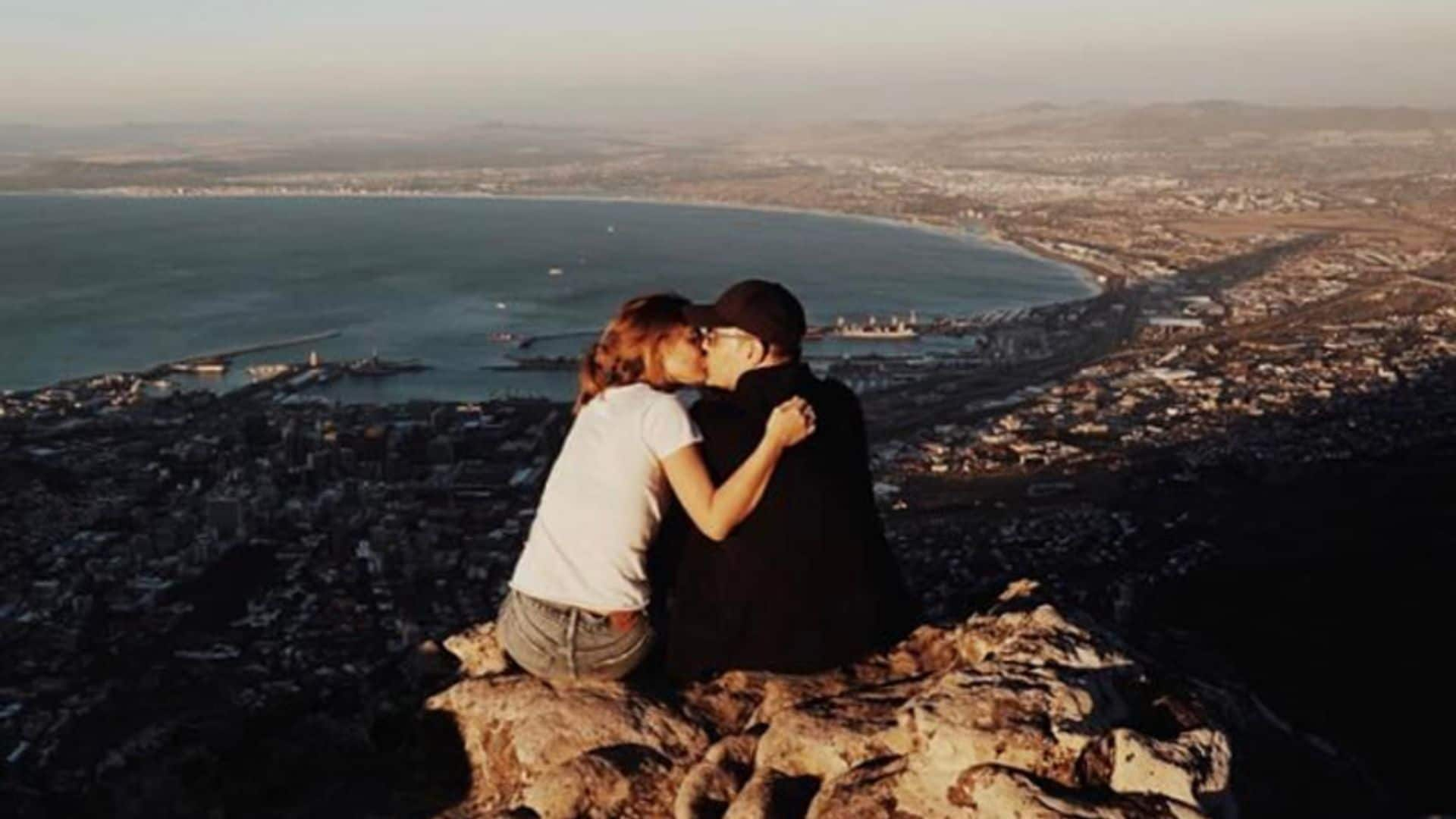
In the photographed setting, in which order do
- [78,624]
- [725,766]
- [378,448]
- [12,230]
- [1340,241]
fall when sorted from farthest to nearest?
1. [12,230]
2. [1340,241]
3. [378,448]
4. [78,624]
5. [725,766]

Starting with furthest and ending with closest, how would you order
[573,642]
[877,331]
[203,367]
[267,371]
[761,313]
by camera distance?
[877,331]
[203,367]
[267,371]
[573,642]
[761,313]

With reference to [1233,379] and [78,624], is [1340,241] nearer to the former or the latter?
[1233,379]

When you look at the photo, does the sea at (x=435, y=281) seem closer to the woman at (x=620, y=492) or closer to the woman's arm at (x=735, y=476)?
the woman at (x=620, y=492)

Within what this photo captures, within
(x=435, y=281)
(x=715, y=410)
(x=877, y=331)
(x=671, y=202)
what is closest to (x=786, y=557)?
(x=715, y=410)

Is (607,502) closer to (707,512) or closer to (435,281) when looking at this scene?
(707,512)

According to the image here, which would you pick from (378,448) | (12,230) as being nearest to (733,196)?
(12,230)

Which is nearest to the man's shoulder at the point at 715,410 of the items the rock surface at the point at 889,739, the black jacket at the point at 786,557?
the black jacket at the point at 786,557
